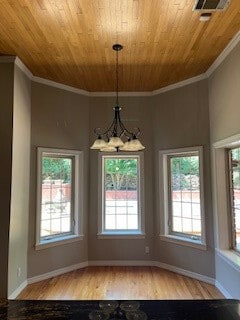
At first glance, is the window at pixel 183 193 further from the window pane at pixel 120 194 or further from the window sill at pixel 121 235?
the window pane at pixel 120 194

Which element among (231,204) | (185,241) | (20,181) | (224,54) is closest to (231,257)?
(231,204)

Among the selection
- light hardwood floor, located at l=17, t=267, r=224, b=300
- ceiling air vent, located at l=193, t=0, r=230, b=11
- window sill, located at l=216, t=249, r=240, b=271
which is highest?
ceiling air vent, located at l=193, t=0, r=230, b=11

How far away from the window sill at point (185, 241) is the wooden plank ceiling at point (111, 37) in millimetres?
2900

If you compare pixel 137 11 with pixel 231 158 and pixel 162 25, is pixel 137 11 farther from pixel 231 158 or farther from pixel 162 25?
pixel 231 158

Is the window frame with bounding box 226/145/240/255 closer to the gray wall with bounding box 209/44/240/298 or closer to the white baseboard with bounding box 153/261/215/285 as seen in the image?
the gray wall with bounding box 209/44/240/298

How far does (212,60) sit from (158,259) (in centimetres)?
369

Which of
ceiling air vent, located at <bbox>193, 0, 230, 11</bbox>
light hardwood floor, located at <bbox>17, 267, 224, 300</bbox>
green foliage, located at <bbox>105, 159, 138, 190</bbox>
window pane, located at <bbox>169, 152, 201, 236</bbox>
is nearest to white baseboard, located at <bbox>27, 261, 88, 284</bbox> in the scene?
light hardwood floor, located at <bbox>17, 267, 224, 300</bbox>

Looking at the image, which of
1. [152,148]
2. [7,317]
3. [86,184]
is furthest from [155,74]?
[7,317]

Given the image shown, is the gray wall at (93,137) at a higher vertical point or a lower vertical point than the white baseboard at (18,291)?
higher

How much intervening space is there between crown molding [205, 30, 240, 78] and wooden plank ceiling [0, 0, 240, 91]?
0.06 metres

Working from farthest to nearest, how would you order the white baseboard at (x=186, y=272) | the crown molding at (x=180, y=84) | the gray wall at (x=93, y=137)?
the crown molding at (x=180, y=84), the white baseboard at (x=186, y=272), the gray wall at (x=93, y=137)

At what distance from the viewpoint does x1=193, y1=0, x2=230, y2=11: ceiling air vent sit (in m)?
2.52

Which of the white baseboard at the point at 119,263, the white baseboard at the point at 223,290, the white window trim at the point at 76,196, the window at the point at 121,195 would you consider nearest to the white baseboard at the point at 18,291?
the white window trim at the point at 76,196

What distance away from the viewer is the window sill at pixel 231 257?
3528 millimetres
